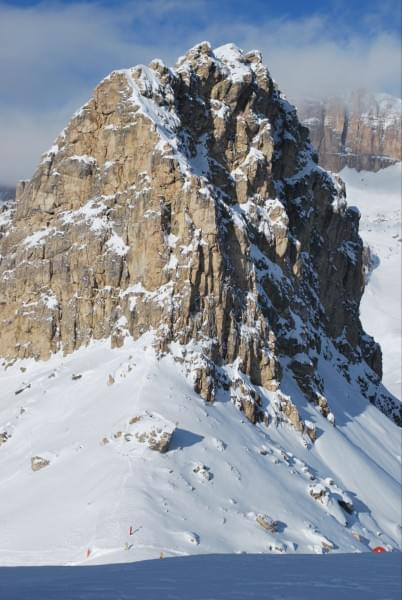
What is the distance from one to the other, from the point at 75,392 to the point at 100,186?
27193mm

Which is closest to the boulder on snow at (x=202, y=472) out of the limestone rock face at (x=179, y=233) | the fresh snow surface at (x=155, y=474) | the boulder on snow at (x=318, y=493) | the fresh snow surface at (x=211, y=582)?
the fresh snow surface at (x=155, y=474)

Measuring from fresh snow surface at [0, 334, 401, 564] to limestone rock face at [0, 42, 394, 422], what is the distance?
4453 millimetres

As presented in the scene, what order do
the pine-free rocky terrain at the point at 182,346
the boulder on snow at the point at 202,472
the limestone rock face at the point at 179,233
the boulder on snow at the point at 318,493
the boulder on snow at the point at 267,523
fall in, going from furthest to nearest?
the limestone rock face at the point at 179,233 → the boulder on snow at the point at 318,493 → the boulder on snow at the point at 202,472 → the boulder on snow at the point at 267,523 → the pine-free rocky terrain at the point at 182,346

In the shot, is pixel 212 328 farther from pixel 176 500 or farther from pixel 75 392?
pixel 176 500

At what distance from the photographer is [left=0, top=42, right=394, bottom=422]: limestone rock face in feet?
249

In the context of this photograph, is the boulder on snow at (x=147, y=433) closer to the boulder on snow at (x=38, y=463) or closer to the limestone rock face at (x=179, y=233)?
the boulder on snow at (x=38, y=463)

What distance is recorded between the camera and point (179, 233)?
77.5 meters

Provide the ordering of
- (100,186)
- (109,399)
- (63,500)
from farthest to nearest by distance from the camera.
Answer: (100,186) < (109,399) < (63,500)

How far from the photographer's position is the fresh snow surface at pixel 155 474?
46.1m

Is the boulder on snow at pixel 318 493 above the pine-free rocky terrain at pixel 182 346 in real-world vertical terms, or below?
below

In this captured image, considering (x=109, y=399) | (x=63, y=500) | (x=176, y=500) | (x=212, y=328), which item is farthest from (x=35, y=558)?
(x=212, y=328)

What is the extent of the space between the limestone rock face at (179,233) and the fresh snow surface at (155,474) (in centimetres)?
445

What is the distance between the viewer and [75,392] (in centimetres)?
7025

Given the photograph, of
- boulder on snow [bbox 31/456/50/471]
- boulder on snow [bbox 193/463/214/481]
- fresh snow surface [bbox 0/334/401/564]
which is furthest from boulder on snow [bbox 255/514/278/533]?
boulder on snow [bbox 31/456/50/471]
